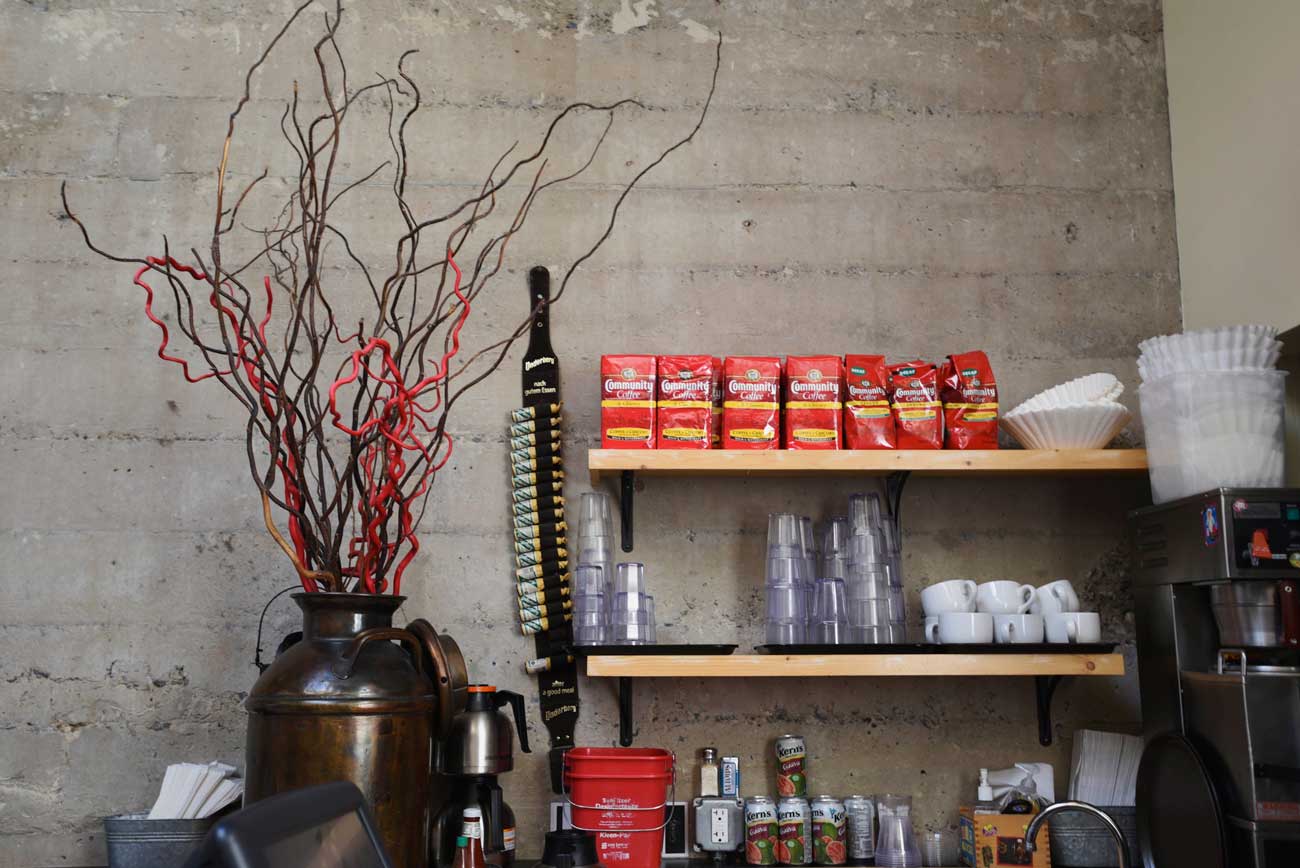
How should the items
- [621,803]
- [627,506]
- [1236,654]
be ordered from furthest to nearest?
[627,506], [621,803], [1236,654]

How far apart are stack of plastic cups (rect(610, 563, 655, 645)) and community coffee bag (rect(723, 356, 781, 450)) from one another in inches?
14.4

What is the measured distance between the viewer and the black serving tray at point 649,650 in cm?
235

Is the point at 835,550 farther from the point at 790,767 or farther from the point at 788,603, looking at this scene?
the point at 790,767

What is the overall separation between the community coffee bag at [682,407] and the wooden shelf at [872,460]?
0.06 m

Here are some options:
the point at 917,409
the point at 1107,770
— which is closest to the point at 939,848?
the point at 1107,770

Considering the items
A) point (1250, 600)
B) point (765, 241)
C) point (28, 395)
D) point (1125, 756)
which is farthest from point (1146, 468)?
point (28, 395)

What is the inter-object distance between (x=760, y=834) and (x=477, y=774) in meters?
0.65

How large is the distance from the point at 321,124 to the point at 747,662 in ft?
5.70

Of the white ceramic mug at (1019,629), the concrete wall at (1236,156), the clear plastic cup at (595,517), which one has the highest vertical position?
the concrete wall at (1236,156)

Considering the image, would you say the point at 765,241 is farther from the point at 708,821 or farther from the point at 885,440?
the point at 708,821

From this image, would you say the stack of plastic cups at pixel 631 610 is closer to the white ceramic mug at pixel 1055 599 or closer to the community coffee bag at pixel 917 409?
the community coffee bag at pixel 917 409

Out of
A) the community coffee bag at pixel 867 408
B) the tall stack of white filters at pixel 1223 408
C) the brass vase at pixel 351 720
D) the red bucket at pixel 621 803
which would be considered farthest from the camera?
the community coffee bag at pixel 867 408

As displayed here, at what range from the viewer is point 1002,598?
2.44 meters

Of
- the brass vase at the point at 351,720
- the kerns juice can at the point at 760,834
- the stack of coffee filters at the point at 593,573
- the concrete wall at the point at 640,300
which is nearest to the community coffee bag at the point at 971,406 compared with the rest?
the concrete wall at the point at 640,300
